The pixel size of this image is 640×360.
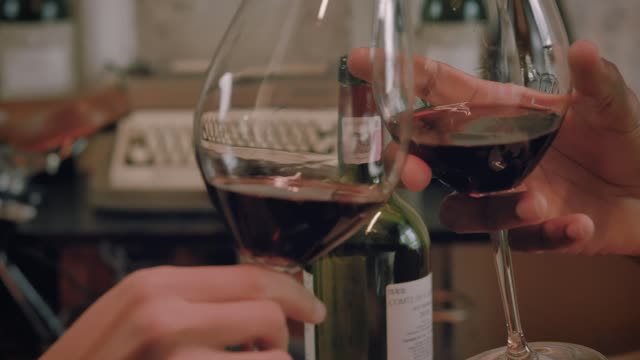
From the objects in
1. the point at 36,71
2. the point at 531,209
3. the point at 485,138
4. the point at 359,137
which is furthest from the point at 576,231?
the point at 36,71

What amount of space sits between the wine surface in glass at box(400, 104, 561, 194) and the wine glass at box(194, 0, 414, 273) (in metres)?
0.19

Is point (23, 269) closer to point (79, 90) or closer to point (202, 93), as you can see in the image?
point (79, 90)

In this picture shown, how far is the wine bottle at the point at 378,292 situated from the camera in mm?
652

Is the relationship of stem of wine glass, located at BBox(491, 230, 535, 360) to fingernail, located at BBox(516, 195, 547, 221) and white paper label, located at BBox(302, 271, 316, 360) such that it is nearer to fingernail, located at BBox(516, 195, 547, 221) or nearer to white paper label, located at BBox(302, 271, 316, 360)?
fingernail, located at BBox(516, 195, 547, 221)

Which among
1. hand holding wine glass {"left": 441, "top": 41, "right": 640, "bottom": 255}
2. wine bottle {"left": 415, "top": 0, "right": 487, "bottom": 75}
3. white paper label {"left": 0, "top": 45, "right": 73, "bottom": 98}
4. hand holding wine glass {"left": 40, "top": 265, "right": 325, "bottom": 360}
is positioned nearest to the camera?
hand holding wine glass {"left": 40, "top": 265, "right": 325, "bottom": 360}

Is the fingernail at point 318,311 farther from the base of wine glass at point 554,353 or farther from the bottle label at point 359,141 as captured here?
the base of wine glass at point 554,353

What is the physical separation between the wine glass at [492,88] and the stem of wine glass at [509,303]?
89mm

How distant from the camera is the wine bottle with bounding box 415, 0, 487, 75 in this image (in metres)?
0.62

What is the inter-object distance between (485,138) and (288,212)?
0.25m

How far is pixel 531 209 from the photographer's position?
2.33 ft

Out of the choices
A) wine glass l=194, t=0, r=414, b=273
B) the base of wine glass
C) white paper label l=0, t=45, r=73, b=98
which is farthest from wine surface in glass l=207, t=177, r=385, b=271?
white paper label l=0, t=45, r=73, b=98

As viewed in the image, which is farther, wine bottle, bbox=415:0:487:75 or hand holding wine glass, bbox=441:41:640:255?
hand holding wine glass, bbox=441:41:640:255

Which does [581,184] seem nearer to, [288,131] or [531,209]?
[531,209]

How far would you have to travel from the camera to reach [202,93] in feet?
1.52
